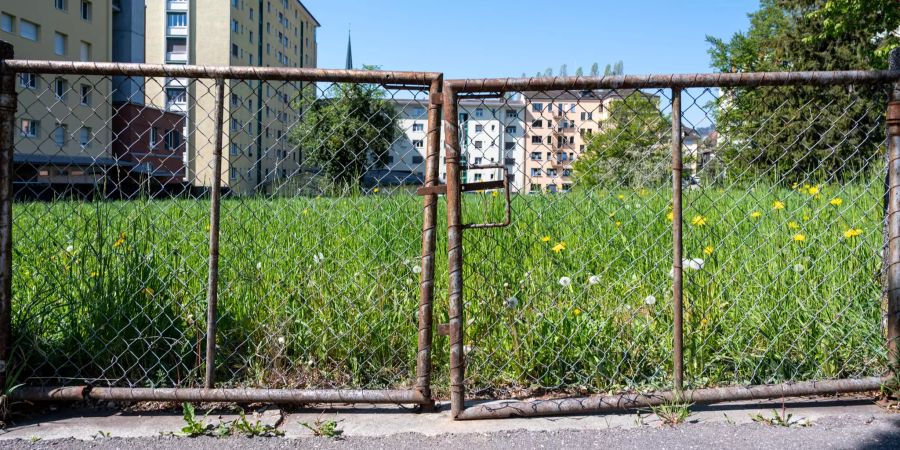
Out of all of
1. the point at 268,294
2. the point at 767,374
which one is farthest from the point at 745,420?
the point at 268,294

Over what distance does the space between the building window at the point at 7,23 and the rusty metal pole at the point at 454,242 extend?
36547 mm

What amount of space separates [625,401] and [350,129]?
1.74 metres

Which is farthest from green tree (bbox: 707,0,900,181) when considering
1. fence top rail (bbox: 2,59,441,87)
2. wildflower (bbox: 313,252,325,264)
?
fence top rail (bbox: 2,59,441,87)

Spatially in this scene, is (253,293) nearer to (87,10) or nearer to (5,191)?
(5,191)

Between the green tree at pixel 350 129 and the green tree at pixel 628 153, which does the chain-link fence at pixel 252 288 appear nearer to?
the green tree at pixel 350 129

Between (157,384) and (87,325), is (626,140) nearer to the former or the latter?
(157,384)

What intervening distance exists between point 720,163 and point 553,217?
56.7 inches

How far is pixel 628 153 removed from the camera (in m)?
3.61

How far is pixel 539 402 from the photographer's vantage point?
3.13 meters

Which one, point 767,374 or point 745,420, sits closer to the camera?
point 745,420

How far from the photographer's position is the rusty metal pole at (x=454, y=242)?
300cm

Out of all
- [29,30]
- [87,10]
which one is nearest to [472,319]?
[29,30]

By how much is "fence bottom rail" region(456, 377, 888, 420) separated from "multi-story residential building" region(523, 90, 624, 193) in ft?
3.22

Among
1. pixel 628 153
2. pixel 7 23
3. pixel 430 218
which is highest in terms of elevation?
pixel 7 23
